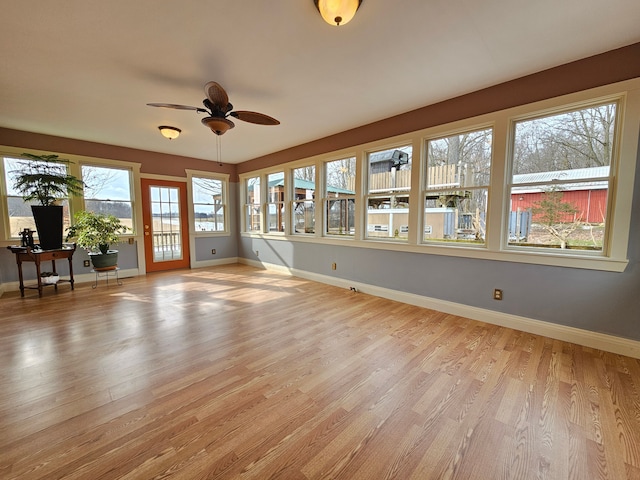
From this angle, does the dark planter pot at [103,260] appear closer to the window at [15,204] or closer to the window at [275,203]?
the window at [15,204]

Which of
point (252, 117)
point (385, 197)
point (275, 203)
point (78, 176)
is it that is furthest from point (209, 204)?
point (385, 197)

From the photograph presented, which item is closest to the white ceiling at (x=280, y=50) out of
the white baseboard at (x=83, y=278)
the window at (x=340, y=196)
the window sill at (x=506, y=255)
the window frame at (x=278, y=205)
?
the window at (x=340, y=196)

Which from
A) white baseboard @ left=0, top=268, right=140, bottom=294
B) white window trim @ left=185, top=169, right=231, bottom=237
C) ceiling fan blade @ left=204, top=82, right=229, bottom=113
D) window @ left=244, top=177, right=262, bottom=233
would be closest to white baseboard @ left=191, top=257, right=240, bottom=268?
white window trim @ left=185, top=169, right=231, bottom=237

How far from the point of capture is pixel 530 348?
8.04 ft

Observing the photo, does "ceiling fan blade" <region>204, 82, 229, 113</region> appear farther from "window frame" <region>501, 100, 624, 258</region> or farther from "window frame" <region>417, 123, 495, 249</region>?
"window frame" <region>501, 100, 624, 258</region>

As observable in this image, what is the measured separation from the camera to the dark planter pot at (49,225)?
4.00 m

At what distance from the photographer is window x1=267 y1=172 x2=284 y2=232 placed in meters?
5.82

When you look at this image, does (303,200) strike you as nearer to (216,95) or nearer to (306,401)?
(216,95)

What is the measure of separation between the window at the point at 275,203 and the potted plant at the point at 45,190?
339 cm

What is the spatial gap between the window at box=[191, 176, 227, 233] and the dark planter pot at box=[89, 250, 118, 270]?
1.87 m

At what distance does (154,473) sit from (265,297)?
276cm

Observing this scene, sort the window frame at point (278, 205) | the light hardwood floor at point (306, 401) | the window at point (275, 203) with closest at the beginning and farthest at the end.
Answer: the light hardwood floor at point (306, 401) → the window frame at point (278, 205) → the window at point (275, 203)

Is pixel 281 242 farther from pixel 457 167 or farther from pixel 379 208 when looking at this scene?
pixel 457 167

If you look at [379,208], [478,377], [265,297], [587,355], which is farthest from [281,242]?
[587,355]
